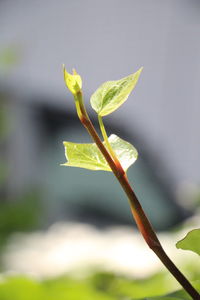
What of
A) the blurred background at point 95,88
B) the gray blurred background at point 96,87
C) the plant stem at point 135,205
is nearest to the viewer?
the plant stem at point 135,205

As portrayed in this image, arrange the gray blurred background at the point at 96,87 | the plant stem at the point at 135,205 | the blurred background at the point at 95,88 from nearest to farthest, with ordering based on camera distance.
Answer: the plant stem at the point at 135,205
the blurred background at the point at 95,88
the gray blurred background at the point at 96,87

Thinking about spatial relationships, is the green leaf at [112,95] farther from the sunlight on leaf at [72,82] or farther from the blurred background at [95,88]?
the blurred background at [95,88]

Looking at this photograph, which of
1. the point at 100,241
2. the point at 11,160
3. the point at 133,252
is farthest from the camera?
the point at 11,160

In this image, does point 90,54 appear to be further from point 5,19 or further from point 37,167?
point 37,167

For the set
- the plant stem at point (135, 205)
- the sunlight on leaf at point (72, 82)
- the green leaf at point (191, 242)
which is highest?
the sunlight on leaf at point (72, 82)

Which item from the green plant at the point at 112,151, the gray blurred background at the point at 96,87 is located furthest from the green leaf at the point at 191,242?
the gray blurred background at the point at 96,87

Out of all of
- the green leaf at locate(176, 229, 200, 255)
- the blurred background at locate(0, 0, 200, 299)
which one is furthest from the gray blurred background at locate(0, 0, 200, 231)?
the green leaf at locate(176, 229, 200, 255)

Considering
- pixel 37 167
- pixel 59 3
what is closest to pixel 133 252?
pixel 37 167
